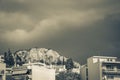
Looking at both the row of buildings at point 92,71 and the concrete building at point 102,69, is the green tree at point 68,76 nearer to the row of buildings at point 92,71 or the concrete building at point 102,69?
the row of buildings at point 92,71

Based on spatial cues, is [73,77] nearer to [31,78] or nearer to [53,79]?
[53,79]

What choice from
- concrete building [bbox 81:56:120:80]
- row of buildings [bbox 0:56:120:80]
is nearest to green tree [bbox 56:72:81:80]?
row of buildings [bbox 0:56:120:80]

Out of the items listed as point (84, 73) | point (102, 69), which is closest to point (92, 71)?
point (102, 69)

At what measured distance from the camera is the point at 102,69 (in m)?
160

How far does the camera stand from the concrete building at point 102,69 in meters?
160

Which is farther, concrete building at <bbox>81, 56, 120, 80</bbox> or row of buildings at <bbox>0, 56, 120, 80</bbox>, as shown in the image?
row of buildings at <bbox>0, 56, 120, 80</bbox>

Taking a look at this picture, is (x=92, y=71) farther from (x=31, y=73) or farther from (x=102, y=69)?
(x=31, y=73)

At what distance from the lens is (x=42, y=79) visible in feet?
564

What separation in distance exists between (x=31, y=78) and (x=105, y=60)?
3885cm

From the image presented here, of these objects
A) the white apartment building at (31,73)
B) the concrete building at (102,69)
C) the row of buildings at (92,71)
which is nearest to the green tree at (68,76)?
the row of buildings at (92,71)

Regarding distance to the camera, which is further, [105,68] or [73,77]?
[73,77]

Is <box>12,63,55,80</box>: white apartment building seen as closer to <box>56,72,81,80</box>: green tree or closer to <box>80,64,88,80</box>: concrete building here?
<box>56,72,81,80</box>: green tree

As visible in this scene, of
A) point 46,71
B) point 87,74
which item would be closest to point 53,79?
point 46,71

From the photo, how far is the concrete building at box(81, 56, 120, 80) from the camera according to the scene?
525 feet
